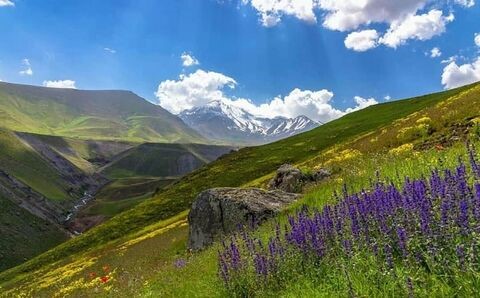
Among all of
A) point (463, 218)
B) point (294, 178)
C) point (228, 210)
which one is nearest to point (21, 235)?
point (294, 178)

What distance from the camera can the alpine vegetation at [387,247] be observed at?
5.77 m

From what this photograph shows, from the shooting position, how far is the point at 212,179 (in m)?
90.2

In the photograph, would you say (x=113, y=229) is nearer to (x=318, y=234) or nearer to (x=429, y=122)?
(x=429, y=122)

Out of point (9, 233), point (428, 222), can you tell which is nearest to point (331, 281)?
point (428, 222)

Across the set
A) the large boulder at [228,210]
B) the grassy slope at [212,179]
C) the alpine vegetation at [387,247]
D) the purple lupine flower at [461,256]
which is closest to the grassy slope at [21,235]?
the grassy slope at [212,179]

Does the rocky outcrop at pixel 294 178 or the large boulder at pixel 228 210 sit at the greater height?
the rocky outcrop at pixel 294 178

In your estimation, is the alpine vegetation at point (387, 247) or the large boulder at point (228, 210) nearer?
the alpine vegetation at point (387, 247)

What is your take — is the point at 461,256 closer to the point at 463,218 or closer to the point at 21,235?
the point at 463,218

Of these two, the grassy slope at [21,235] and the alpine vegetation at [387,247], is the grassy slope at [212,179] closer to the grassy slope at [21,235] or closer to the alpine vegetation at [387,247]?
the grassy slope at [21,235]

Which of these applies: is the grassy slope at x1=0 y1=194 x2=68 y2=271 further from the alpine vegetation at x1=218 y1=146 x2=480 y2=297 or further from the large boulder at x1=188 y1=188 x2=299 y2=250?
the alpine vegetation at x1=218 y1=146 x2=480 y2=297

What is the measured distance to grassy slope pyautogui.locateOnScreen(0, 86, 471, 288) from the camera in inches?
3045

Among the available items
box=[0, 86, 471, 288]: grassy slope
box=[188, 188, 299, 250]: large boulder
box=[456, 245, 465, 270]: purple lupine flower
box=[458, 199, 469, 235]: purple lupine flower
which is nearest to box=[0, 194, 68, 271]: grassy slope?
box=[0, 86, 471, 288]: grassy slope

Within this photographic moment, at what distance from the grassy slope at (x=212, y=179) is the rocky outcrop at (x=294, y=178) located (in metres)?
41.6

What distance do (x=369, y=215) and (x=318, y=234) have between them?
119cm
